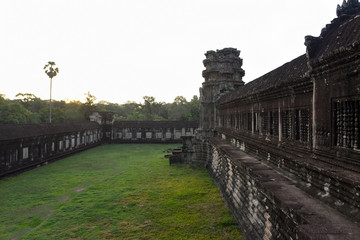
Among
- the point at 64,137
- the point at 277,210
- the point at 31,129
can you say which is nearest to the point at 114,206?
the point at 277,210

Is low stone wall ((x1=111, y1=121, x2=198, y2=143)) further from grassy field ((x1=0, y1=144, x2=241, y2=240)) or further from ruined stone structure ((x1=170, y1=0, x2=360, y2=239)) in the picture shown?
ruined stone structure ((x1=170, y1=0, x2=360, y2=239))

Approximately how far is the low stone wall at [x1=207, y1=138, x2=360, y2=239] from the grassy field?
998 mm

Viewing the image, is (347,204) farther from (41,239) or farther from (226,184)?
(41,239)

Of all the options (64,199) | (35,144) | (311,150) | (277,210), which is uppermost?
(311,150)

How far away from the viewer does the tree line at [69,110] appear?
4114cm

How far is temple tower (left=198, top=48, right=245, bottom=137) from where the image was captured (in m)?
20.7

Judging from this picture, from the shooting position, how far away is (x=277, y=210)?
5.22 m

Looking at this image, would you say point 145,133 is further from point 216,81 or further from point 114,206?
point 114,206

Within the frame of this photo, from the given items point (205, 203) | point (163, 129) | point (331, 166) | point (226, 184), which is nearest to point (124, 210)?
point (205, 203)

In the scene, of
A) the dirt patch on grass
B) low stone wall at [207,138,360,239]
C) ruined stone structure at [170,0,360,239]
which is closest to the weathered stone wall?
the dirt patch on grass

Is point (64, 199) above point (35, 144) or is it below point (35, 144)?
below

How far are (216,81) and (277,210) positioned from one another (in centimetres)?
1641

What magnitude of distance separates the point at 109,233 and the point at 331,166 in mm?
7109

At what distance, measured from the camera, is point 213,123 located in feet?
68.2
